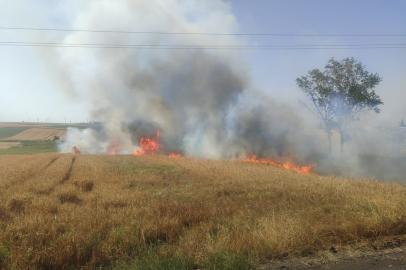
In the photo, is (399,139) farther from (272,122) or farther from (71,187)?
(71,187)

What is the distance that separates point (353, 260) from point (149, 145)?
38657mm

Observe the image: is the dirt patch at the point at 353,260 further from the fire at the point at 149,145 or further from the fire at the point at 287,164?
the fire at the point at 149,145

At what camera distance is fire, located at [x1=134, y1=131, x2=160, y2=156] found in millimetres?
40781

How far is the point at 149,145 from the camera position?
136 feet

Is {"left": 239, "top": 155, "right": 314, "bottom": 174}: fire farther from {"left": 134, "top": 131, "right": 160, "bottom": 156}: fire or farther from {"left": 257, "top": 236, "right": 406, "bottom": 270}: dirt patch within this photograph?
{"left": 257, "top": 236, "right": 406, "bottom": 270}: dirt patch

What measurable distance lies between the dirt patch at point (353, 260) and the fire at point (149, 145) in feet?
122

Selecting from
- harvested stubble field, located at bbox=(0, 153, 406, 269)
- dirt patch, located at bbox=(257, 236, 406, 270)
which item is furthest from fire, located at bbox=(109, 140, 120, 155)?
dirt patch, located at bbox=(257, 236, 406, 270)

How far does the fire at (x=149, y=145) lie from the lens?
134 feet

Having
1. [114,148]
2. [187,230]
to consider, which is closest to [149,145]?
[114,148]

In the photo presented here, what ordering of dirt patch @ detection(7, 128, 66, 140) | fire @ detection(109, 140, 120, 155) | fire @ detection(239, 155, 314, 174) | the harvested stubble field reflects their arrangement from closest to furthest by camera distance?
the harvested stubble field, fire @ detection(239, 155, 314, 174), fire @ detection(109, 140, 120, 155), dirt patch @ detection(7, 128, 66, 140)

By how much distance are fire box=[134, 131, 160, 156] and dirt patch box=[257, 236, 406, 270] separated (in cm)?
3714

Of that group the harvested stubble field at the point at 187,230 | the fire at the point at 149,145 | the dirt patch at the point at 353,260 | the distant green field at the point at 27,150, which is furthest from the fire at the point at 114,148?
the dirt patch at the point at 353,260

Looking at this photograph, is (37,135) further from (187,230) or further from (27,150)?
(187,230)

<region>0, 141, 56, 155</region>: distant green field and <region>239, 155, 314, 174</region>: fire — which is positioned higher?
<region>0, 141, 56, 155</region>: distant green field
